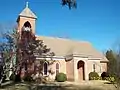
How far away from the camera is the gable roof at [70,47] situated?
40319 mm

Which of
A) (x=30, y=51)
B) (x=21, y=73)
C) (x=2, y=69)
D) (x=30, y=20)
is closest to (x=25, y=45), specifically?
(x=30, y=51)

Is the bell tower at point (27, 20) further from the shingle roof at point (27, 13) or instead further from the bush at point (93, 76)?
the bush at point (93, 76)

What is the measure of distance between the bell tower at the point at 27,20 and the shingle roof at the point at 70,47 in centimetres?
365

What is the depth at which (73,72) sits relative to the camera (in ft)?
124

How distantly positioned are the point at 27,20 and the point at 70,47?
398 inches

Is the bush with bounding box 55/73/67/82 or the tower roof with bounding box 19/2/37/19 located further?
the tower roof with bounding box 19/2/37/19

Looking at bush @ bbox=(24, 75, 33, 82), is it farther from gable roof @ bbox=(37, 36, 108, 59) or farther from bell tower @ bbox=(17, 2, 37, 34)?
bell tower @ bbox=(17, 2, 37, 34)

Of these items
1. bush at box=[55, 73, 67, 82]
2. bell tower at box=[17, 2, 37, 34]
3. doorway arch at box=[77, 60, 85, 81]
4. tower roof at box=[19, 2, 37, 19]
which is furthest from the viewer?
doorway arch at box=[77, 60, 85, 81]

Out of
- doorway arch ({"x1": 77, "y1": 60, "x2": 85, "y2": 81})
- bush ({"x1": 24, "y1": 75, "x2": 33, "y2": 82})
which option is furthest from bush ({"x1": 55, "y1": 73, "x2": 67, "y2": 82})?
bush ({"x1": 24, "y1": 75, "x2": 33, "y2": 82})

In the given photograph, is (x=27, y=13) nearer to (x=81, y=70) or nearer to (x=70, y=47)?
(x=70, y=47)

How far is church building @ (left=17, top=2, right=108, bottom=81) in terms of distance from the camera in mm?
38344

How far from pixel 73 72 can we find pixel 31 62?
9387 mm

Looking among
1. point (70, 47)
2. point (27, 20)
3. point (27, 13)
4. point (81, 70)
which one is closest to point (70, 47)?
point (70, 47)

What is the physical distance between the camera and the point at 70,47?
4259cm
